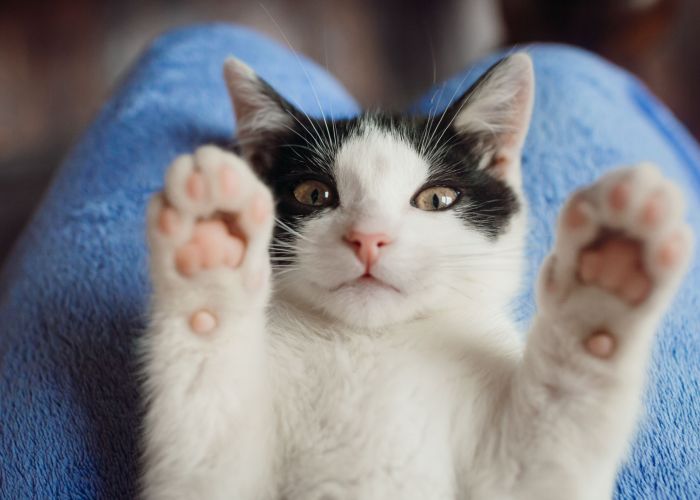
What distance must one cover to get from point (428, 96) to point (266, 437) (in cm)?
101

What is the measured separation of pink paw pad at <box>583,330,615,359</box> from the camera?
0.58m

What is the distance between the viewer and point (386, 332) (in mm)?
741

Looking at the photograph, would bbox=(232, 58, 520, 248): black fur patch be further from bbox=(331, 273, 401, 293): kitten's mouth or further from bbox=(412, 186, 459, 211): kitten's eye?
bbox=(331, 273, 401, 293): kitten's mouth

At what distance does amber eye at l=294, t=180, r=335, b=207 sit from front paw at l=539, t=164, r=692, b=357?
1.03 ft

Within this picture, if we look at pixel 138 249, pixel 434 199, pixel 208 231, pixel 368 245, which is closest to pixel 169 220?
pixel 208 231

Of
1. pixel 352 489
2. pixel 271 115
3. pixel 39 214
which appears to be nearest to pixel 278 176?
pixel 271 115

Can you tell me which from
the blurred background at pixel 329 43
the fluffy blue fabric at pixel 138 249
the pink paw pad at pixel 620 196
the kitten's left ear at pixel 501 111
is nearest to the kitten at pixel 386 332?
the pink paw pad at pixel 620 196

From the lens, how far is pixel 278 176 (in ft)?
2.89

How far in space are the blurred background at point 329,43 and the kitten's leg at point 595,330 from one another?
4.71 feet

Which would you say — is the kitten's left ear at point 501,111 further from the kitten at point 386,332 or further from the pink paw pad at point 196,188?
the pink paw pad at point 196,188

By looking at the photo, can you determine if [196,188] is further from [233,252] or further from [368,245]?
[368,245]

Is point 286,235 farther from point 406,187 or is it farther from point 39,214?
point 39,214

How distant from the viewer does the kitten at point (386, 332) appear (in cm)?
57

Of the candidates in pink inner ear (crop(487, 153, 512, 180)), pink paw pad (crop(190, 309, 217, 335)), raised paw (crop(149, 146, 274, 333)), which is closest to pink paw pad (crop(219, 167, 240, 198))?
raised paw (crop(149, 146, 274, 333))
